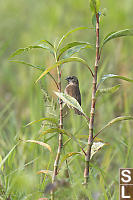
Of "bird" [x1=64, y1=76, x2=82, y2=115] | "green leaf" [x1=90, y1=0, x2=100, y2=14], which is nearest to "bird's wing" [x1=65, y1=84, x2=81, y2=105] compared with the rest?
"bird" [x1=64, y1=76, x2=82, y2=115]

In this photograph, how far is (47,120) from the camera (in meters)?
1.26

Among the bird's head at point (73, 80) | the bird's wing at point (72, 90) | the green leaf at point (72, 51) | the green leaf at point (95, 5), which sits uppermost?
the green leaf at point (95, 5)

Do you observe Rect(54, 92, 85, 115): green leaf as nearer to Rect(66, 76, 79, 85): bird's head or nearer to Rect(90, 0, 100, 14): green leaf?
Rect(66, 76, 79, 85): bird's head

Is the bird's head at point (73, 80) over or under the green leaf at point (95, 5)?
under

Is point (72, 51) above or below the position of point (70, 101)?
above

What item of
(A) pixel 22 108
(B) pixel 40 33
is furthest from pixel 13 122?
(B) pixel 40 33

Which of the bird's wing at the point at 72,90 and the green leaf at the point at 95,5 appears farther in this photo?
the bird's wing at the point at 72,90

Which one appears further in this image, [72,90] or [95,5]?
[72,90]

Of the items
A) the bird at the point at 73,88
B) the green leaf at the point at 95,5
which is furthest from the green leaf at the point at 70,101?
the green leaf at the point at 95,5

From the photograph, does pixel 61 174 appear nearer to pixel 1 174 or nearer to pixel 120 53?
pixel 1 174

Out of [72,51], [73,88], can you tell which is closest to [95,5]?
[72,51]

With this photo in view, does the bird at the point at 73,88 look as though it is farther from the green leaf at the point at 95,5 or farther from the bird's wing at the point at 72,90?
the green leaf at the point at 95,5

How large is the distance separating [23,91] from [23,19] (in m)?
1.40

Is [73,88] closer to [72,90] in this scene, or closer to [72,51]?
[72,90]
